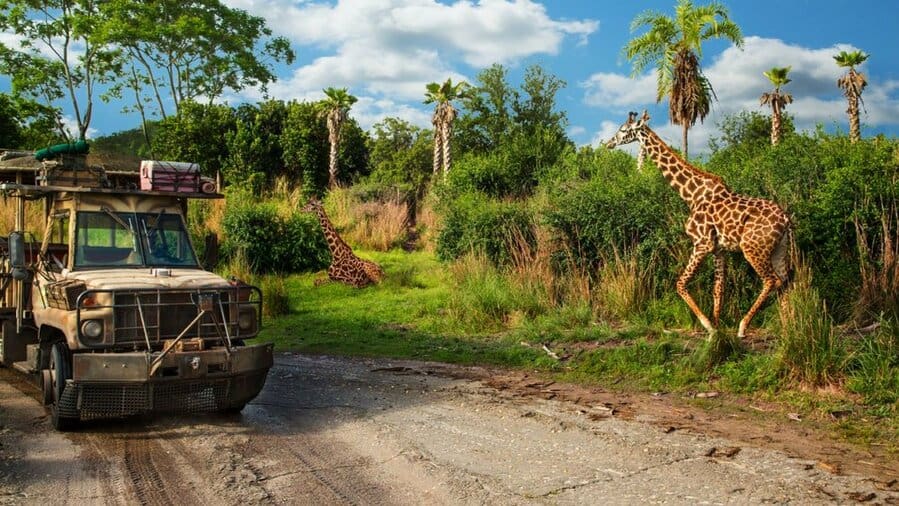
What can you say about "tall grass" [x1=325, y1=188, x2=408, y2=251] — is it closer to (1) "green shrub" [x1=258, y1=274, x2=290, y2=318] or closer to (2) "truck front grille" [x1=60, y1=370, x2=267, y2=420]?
(1) "green shrub" [x1=258, y1=274, x2=290, y2=318]

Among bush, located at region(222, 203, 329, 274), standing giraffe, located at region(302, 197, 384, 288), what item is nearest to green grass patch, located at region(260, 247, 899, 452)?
standing giraffe, located at region(302, 197, 384, 288)

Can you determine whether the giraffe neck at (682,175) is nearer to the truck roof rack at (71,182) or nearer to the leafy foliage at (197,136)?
the truck roof rack at (71,182)

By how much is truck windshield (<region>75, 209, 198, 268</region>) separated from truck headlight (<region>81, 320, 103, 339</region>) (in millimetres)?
1171

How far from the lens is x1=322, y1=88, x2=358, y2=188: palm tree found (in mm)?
31297

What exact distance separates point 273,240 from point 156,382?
13468mm

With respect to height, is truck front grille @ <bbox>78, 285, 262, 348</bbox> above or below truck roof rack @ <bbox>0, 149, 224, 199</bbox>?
below

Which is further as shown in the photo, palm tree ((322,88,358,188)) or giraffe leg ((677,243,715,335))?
palm tree ((322,88,358,188))

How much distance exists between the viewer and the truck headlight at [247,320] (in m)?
8.23

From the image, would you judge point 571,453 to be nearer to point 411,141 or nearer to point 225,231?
point 225,231

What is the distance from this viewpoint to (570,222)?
1441 centimetres

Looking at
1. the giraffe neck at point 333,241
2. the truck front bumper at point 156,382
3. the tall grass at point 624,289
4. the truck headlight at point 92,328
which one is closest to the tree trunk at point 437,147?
the giraffe neck at point 333,241

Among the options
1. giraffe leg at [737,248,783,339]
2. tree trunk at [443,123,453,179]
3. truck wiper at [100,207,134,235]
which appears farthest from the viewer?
tree trunk at [443,123,453,179]

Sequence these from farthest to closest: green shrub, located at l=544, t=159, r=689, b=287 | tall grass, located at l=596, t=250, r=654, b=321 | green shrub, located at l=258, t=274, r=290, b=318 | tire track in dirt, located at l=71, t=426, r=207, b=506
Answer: green shrub, located at l=258, t=274, r=290, b=318 → green shrub, located at l=544, t=159, r=689, b=287 → tall grass, located at l=596, t=250, r=654, b=321 → tire track in dirt, located at l=71, t=426, r=207, b=506

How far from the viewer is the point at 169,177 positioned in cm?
909
